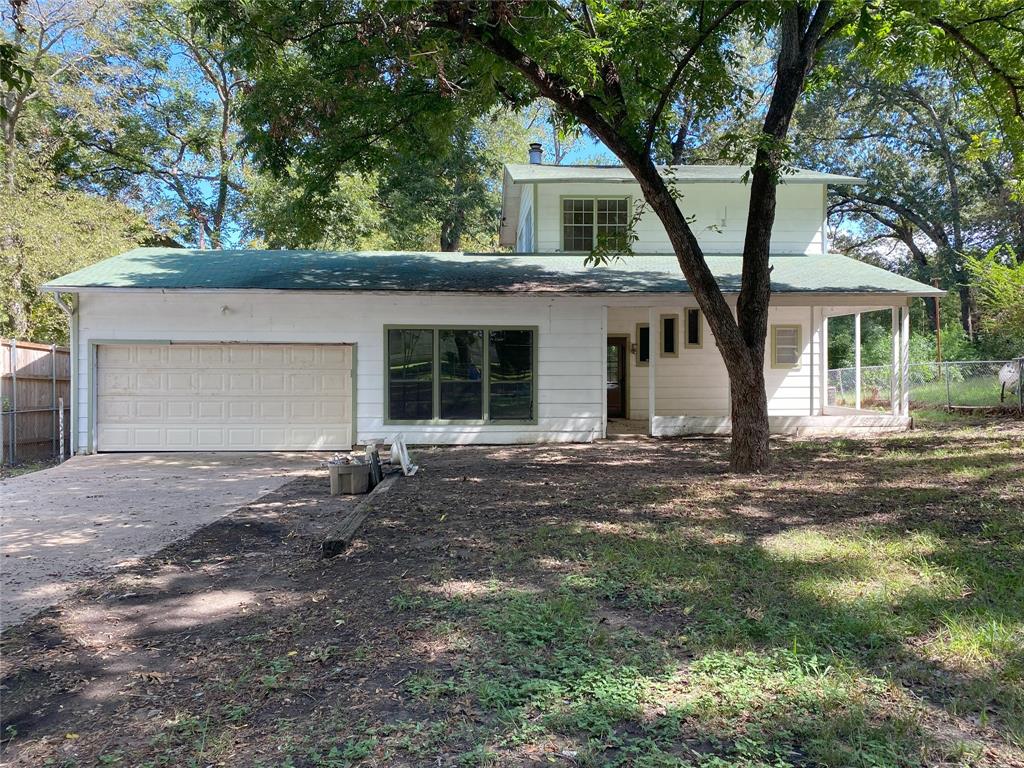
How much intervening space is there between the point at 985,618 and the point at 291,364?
36.7 ft

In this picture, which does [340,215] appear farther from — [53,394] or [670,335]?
[670,335]

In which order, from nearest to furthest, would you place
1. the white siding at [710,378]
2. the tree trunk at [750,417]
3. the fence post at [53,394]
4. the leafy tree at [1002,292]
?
the tree trunk at [750,417], the fence post at [53,394], the leafy tree at [1002,292], the white siding at [710,378]

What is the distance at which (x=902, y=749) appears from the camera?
262 centimetres

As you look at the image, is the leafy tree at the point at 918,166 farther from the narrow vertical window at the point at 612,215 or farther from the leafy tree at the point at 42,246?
the leafy tree at the point at 42,246

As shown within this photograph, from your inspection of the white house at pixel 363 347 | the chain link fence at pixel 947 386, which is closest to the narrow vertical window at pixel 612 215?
the white house at pixel 363 347

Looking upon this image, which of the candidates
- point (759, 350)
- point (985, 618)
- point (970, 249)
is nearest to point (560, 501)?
point (759, 350)

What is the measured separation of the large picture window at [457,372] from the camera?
1262 cm

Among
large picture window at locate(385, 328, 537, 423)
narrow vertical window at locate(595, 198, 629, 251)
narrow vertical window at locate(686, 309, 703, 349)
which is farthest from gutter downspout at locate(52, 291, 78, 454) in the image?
narrow vertical window at locate(686, 309, 703, 349)

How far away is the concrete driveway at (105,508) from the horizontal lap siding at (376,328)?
2124 millimetres

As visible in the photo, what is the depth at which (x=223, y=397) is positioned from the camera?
12.4 metres

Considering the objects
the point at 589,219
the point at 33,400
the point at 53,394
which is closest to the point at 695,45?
the point at 589,219

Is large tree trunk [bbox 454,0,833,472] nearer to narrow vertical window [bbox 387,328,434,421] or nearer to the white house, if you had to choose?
the white house

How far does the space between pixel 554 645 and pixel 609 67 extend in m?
6.91

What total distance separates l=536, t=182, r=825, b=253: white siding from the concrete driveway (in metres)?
7.59
